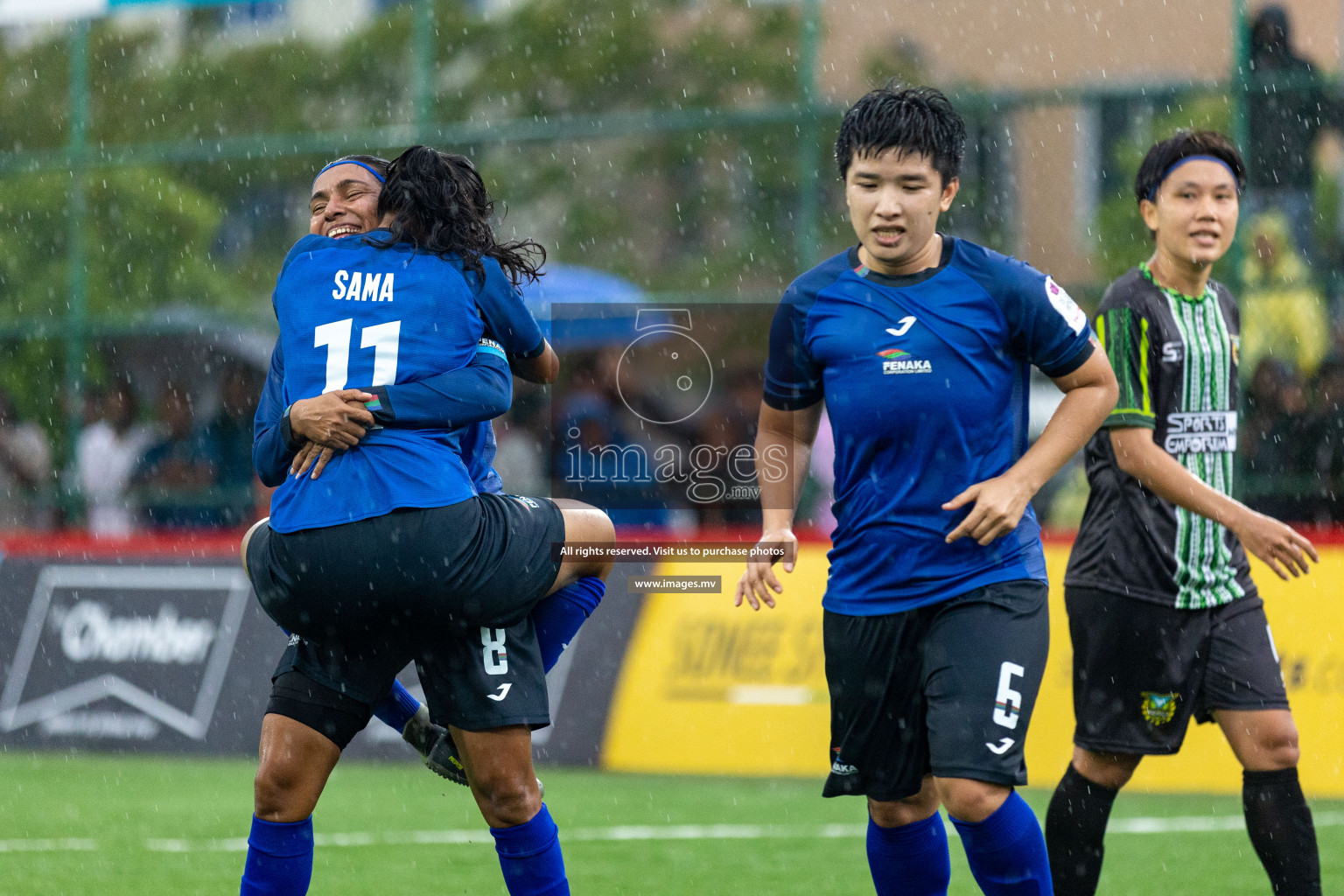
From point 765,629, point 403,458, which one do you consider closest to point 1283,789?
point 403,458

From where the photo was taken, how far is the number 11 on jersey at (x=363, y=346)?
13.2 ft

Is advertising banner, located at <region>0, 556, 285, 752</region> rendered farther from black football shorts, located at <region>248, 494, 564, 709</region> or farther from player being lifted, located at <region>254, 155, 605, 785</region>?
black football shorts, located at <region>248, 494, 564, 709</region>

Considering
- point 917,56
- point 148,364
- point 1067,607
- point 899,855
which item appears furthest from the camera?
point 917,56

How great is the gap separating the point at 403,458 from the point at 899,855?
5.41ft

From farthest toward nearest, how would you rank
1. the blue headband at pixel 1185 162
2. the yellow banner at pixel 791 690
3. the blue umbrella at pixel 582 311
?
the blue umbrella at pixel 582 311 → the yellow banner at pixel 791 690 → the blue headband at pixel 1185 162

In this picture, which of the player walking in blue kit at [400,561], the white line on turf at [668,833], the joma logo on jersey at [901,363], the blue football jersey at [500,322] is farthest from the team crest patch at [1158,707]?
the white line on turf at [668,833]

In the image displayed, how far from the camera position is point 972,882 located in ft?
20.2

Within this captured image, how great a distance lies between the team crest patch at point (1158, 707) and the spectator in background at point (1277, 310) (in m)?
5.21

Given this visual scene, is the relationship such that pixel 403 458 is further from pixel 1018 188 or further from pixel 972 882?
pixel 1018 188

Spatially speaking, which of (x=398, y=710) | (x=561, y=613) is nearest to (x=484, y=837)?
(x=398, y=710)

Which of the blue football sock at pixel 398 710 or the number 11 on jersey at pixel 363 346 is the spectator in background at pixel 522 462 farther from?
the number 11 on jersey at pixel 363 346

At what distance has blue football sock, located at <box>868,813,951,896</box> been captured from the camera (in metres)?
4.39

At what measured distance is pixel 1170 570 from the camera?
16.2 feet

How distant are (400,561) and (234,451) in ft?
28.7
